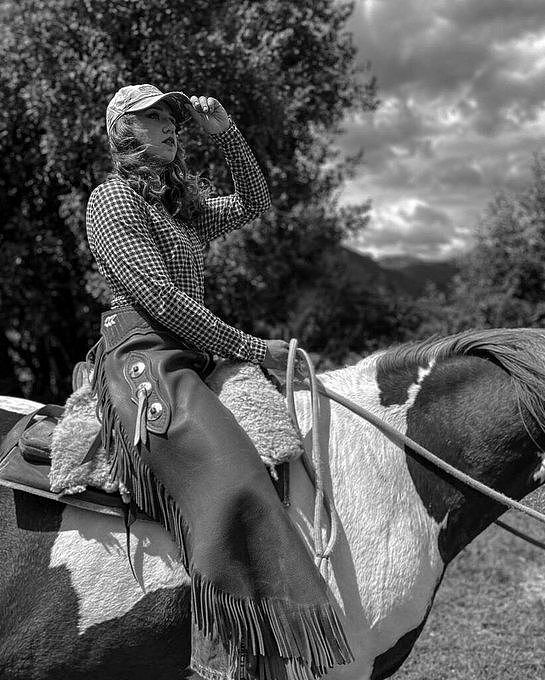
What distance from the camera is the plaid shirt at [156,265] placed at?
2.05 meters

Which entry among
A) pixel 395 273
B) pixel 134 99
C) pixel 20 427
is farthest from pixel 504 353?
pixel 395 273

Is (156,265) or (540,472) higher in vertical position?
(156,265)

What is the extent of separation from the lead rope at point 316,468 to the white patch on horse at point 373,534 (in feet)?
0.13

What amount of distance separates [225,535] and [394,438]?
720mm

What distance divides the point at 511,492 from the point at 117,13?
20.9ft

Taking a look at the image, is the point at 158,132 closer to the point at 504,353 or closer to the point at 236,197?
the point at 236,197

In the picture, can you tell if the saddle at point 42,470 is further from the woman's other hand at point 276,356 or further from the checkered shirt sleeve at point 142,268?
the checkered shirt sleeve at point 142,268

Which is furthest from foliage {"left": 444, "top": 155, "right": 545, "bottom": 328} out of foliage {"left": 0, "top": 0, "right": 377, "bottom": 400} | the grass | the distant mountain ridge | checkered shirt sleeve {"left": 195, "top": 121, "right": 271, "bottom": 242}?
checkered shirt sleeve {"left": 195, "top": 121, "right": 271, "bottom": 242}

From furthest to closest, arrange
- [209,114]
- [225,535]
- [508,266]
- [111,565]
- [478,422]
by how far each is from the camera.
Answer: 1. [508,266]
2. [209,114]
3. [478,422]
4. [111,565]
5. [225,535]

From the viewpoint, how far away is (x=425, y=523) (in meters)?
2.18

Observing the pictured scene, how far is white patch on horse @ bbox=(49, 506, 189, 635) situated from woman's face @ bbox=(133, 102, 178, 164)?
128 cm

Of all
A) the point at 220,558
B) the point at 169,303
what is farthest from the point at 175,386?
the point at 220,558

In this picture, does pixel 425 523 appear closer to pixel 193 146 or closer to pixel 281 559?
pixel 281 559

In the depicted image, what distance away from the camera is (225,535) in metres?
1.87
